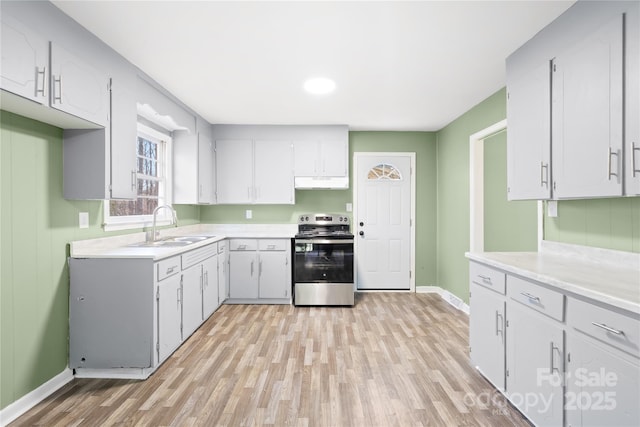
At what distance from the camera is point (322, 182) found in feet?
14.8

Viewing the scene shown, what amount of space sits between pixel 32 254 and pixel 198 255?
137 centimetres

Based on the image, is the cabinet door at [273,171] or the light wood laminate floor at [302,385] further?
the cabinet door at [273,171]

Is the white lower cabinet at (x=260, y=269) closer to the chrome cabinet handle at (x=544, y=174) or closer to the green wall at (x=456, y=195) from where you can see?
the green wall at (x=456, y=195)

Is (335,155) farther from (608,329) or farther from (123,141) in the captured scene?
(608,329)

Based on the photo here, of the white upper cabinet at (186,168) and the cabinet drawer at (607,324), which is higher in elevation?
the white upper cabinet at (186,168)

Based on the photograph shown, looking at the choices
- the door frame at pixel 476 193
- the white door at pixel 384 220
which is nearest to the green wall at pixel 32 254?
the white door at pixel 384 220

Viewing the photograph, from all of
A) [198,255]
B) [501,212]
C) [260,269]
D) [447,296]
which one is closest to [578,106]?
[501,212]

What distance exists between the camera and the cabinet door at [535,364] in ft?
5.10

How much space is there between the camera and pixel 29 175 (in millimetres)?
2012

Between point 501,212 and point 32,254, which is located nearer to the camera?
point 32,254

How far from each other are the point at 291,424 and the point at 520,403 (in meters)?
1.34

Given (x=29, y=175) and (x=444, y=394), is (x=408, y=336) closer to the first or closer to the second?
(x=444, y=394)

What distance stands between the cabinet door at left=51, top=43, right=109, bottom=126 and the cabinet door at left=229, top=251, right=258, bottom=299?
2.32 metres

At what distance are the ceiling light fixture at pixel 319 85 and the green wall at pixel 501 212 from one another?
197 cm
